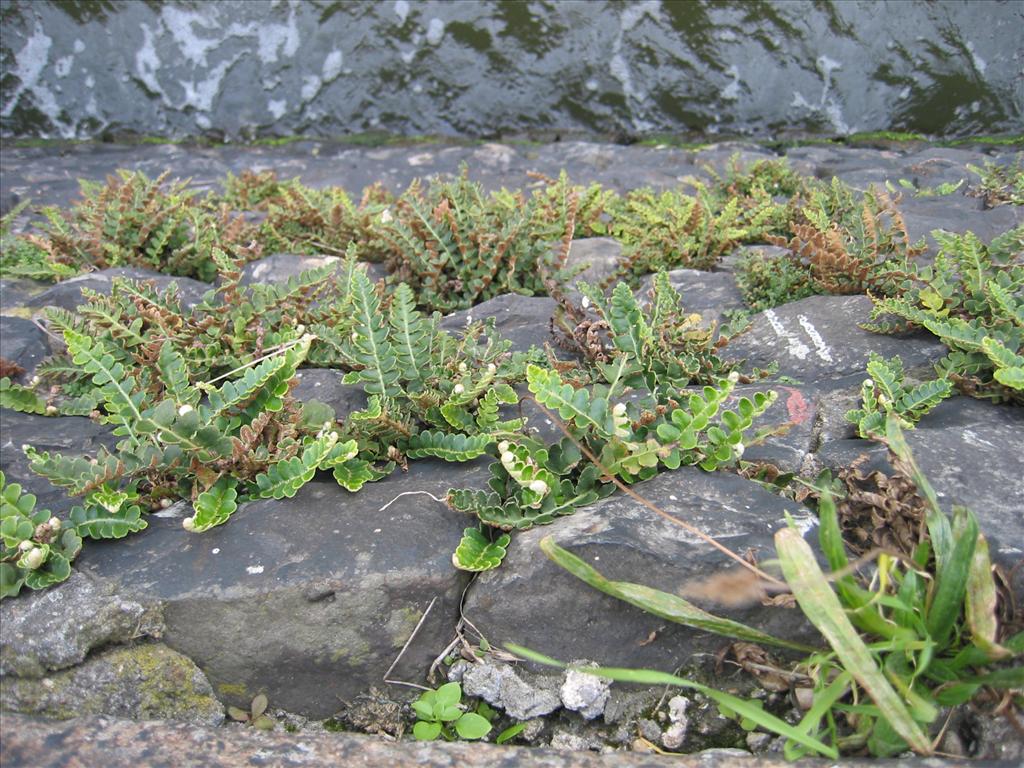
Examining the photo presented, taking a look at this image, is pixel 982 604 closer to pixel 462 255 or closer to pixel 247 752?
pixel 247 752

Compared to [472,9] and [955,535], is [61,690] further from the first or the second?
[472,9]

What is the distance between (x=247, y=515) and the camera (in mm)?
2293

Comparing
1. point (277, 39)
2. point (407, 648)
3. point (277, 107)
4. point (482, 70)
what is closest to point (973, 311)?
point (407, 648)

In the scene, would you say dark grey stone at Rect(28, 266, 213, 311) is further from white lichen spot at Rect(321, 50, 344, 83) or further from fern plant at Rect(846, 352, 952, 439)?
white lichen spot at Rect(321, 50, 344, 83)

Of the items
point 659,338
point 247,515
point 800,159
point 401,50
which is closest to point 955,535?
point 659,338

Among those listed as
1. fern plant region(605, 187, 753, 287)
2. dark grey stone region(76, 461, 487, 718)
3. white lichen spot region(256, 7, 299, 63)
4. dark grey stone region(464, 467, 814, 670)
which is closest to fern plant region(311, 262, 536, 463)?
dark grey stone region(76, 461, 487, 718)

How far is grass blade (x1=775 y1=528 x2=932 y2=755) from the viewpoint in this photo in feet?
5.49

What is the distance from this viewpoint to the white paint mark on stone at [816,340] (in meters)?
3.02

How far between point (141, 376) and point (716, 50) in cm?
598

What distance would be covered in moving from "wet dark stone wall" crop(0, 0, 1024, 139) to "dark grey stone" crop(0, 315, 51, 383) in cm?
436

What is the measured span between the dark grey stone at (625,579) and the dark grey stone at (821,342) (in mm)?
971

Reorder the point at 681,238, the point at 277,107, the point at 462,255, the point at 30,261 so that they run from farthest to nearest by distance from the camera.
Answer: the point at 277,107, the point at 30,261, the point at 681,238, the point at 462,255

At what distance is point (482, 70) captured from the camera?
287 inches

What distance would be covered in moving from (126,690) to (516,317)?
197 centimetres
